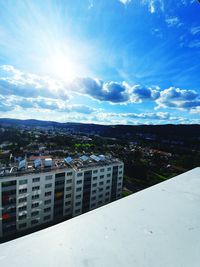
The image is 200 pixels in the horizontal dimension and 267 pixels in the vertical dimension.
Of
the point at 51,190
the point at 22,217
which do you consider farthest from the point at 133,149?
the point at 22,217

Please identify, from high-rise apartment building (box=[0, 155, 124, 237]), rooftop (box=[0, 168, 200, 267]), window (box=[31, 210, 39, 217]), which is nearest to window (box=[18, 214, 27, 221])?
high-rise apartment building (box=[0, 155, 124, 237])

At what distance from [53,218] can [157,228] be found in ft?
39.6

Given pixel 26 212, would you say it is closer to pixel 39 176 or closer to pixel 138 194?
pixel 39 176

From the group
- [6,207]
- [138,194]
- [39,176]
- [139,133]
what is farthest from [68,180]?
[139,133]

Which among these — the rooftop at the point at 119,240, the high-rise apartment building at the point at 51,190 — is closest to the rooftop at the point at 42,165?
the high-rise apartment building at the point at 51,190

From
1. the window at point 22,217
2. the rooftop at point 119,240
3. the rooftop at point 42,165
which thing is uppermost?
the rooftop at point 119,240

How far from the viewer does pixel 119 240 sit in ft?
2.35

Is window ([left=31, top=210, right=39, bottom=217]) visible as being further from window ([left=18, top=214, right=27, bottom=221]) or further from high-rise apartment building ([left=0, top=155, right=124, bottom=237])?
window ([left=18, top=214, right=27, bottom=221])

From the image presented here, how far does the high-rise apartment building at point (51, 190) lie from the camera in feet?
29.9

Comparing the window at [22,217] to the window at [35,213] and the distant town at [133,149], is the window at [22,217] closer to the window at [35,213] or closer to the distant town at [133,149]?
Answer: the window at [35,213]

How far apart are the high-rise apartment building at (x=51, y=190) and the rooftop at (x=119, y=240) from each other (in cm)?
980

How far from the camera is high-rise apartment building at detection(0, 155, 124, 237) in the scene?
9.12 meters

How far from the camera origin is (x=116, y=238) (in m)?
0.73

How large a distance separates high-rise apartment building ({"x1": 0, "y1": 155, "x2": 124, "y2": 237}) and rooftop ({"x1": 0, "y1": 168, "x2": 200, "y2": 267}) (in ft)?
32.2
